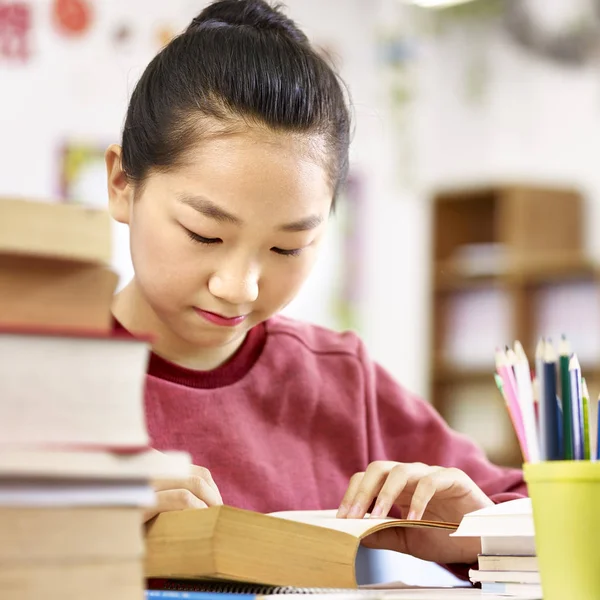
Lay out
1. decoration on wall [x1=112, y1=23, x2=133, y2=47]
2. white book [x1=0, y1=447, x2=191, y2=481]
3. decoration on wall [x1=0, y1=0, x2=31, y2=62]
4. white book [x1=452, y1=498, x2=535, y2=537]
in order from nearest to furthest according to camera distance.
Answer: white book [x1=0, y1=447, x2=191, y2=481] → white book [x1=452, y1=498, x2=535, y2=537] → decoration on wall [x1=0, y1=0, x2=31, y2=62] → decoration on wall [x1=112, y1=23, x2=133, y2=47]

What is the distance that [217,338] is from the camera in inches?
39.4

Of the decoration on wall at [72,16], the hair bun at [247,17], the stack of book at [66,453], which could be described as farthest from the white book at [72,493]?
the decoration on wall at [72,16]

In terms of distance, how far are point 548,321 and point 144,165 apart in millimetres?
3211

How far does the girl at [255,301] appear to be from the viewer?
35.2 inches

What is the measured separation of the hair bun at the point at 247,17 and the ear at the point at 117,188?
14 cm

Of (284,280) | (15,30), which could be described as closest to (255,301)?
(284,280)

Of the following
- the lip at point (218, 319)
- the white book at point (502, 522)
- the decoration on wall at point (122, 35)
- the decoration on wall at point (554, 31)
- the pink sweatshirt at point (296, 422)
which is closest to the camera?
the white book at point (502, 522)

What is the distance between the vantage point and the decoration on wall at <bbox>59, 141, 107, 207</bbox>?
11.7 feet

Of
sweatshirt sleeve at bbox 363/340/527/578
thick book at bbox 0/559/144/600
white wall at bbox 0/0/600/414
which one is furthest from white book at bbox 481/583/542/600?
white wall at bbox 0/0/600/414

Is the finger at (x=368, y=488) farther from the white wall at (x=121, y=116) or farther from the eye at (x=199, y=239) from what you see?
the white wall at (x=121, y=116)

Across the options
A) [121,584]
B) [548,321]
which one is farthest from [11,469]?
[548,321]

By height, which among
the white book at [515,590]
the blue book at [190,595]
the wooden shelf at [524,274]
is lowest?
the white book at [515,590]

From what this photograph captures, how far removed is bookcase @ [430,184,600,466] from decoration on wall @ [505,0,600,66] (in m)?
0.51

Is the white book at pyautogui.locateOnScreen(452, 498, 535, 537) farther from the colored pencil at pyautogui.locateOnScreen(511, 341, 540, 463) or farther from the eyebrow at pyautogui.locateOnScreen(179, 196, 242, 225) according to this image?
the eyebrow at pyautogui.locateOnScreen(179, 196, 242, 225)
